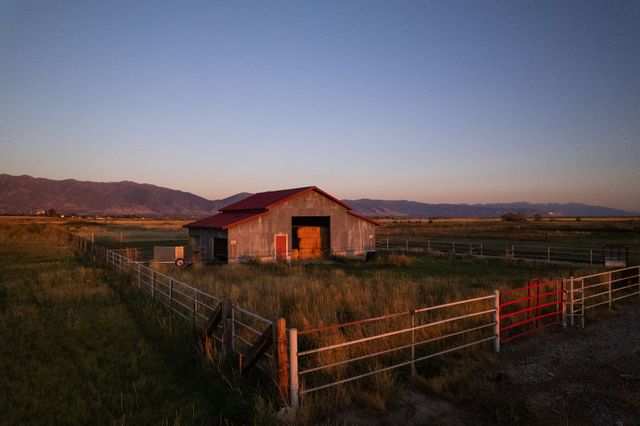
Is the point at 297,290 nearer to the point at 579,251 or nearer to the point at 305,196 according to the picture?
the point at 305,196

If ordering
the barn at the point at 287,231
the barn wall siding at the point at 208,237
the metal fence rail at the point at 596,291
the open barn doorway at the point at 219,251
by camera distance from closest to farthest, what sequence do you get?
the metal fence rail at the point at 596,291 < the barn at the point at 287,231 < the barn wall siding at the point at 208,237 < the open barn doorway at the point at 219,251

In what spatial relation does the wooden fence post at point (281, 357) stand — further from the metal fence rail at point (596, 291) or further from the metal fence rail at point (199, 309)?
the metal fence rail at point (596, 291)

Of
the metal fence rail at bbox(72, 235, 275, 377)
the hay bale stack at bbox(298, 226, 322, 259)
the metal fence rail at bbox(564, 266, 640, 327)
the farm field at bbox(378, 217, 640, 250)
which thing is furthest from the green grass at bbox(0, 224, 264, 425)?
the farm field at bbox(378, 217, 640, 250)

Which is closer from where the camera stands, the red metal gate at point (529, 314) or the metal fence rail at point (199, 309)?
the metal fence rail at point (199, 309)

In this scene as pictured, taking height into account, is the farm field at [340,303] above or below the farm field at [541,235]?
above

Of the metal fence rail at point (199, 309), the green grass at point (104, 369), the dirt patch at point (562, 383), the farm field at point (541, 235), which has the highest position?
the metal fence rail at point (199, 309)

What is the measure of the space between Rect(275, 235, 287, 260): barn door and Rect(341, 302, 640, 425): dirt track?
741 inches

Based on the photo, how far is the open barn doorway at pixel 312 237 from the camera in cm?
3058

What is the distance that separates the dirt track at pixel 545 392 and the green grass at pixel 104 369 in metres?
2.49

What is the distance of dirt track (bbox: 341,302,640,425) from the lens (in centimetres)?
568

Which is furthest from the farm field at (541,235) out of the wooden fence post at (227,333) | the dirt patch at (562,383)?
the wooden fence post at (227,333)

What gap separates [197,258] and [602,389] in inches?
937

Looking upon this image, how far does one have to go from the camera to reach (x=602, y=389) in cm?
661

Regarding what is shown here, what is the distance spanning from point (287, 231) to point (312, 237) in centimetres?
447
